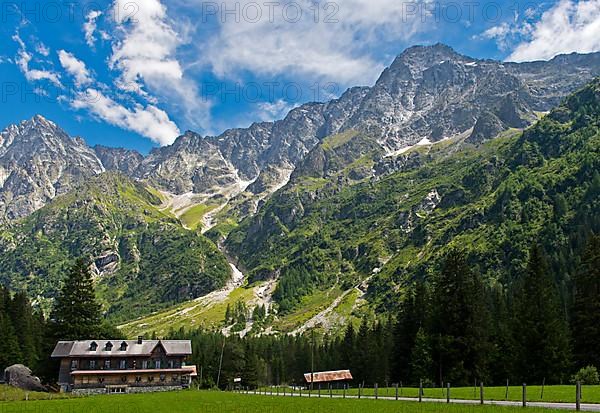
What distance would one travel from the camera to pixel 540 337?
68375 mm

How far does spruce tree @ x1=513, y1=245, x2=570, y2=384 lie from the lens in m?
66.2

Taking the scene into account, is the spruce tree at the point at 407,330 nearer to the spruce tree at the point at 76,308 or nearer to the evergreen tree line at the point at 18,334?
the spruce tree at the point at 76,308

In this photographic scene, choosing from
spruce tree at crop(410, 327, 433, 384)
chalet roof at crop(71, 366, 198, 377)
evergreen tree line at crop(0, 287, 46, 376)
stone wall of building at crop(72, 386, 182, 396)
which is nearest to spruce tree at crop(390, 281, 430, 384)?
spruce tree at crop(410, 327, 433, 384)

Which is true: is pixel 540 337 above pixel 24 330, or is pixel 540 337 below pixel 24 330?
above

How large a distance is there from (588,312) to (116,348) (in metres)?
91.2

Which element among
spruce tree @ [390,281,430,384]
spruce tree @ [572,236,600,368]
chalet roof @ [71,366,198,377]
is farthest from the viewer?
chalet roof @ [71,366,198,377]

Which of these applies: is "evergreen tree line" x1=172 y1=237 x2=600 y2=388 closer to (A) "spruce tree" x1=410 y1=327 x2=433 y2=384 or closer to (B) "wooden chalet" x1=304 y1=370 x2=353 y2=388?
(A) "spruce tree" x1=410 y1=327 x2=433 y2=384

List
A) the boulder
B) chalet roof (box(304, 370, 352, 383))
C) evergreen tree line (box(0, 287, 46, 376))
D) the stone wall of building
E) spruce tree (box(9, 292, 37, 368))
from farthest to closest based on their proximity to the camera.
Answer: chalet roof (box(304, 370, 352, 383))
spruce tree (box(9, 292, 37, 368))
evergreen tree line (box(0, 287, 46, 376))
the stone wall of building
the boulder

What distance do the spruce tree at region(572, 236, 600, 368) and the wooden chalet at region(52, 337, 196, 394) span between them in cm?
8216

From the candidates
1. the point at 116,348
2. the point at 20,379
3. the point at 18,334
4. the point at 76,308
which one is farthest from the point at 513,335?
the point at 18,334

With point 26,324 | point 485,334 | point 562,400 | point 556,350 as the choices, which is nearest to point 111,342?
point 26,324

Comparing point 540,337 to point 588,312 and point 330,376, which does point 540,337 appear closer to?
point 588,312

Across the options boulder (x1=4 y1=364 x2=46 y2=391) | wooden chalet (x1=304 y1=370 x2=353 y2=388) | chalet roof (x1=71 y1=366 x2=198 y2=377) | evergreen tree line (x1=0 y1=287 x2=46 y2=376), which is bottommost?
wooden chalet (x1=304 y1=370 x2=353 y2=388)

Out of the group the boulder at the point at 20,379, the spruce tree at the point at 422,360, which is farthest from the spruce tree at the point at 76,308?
the spruce tree at the point at 422,360
